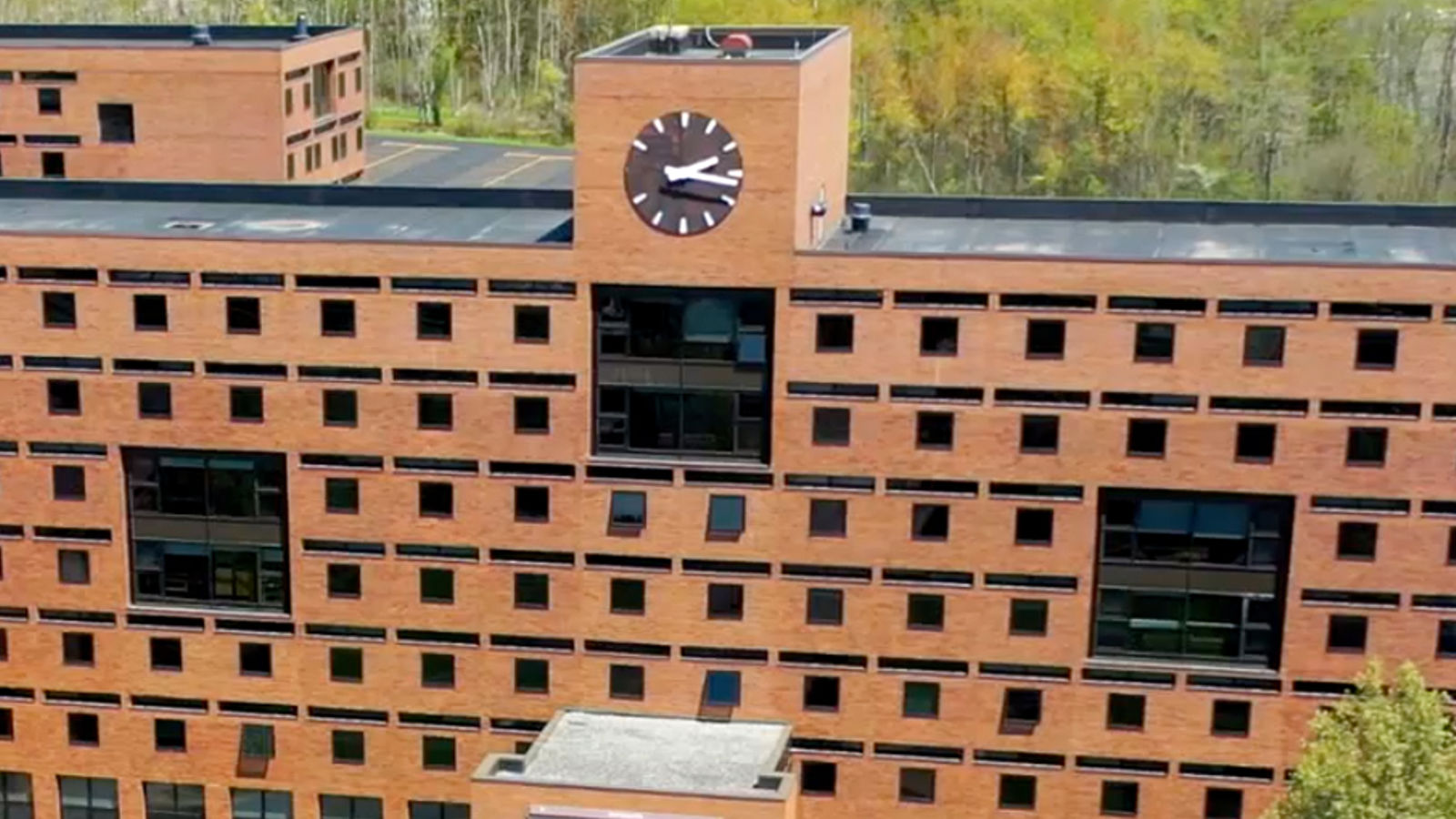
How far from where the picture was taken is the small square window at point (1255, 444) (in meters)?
56.0

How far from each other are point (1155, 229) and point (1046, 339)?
911 cm

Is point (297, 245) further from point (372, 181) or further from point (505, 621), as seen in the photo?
point (372, 181)

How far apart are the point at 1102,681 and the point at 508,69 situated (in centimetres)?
11405

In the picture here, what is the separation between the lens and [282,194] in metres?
67.9

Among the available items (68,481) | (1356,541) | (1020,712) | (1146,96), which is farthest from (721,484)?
(1146,96)

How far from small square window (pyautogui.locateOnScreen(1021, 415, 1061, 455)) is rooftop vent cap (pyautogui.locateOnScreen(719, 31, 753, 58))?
44.5 ft

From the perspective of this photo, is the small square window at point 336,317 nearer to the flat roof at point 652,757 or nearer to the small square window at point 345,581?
the small square window at point 345,581

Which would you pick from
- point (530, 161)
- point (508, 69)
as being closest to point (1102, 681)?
point (530, 161)

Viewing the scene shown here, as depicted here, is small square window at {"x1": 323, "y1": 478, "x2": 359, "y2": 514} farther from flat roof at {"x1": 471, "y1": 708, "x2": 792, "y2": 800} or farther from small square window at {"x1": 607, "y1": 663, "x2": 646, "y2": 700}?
small square window at {"x1": 607, "y1": 663, "x2": 646, "y2": 700}

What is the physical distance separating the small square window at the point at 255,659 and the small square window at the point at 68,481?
6600mm

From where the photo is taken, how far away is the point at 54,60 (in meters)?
83.8

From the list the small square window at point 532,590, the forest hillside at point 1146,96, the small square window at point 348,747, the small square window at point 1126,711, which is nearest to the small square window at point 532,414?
the small square window at point 532,590

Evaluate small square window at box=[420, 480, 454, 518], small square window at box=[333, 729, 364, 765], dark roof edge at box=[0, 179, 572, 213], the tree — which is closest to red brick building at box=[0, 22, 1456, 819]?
small square window at box=[420, 480, 454, 518]

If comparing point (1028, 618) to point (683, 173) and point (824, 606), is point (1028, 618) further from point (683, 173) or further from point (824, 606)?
point (683, 173)
